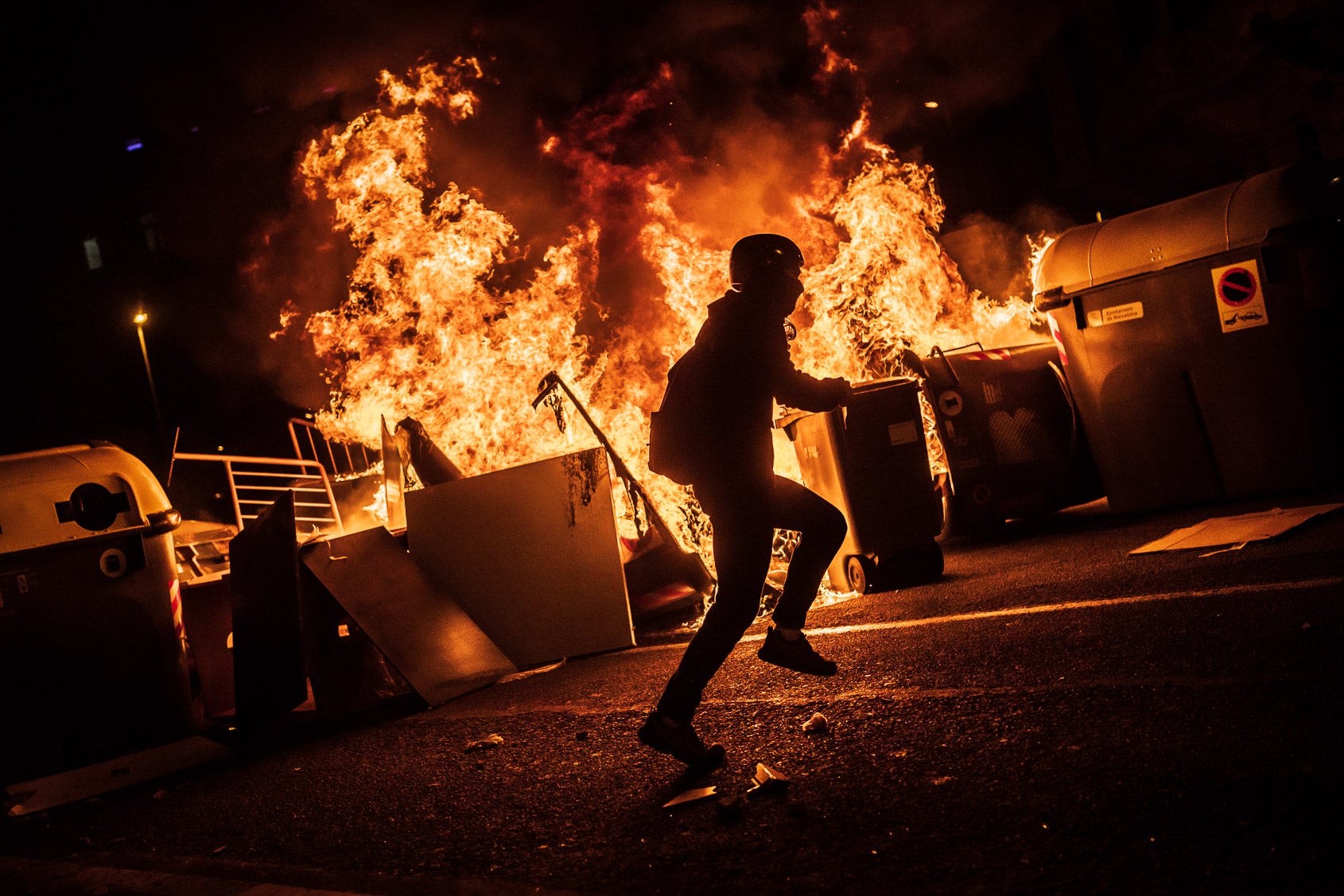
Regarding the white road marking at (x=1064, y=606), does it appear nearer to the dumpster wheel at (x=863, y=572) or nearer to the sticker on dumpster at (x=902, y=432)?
the dumpster wheel at (x=863, y=572)

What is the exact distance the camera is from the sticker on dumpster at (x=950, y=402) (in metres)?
9.05

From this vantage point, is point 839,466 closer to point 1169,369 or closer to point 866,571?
point 866,571

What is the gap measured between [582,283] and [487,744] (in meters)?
6.16

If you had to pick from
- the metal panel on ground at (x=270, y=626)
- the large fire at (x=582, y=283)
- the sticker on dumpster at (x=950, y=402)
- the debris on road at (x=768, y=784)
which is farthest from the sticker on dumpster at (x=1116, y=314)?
the metal panel on ground at (x=270, y=626)

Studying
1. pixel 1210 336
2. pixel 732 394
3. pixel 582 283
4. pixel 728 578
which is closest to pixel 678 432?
pixel 732 394

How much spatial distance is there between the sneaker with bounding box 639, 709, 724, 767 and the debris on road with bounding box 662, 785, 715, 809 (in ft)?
0.50

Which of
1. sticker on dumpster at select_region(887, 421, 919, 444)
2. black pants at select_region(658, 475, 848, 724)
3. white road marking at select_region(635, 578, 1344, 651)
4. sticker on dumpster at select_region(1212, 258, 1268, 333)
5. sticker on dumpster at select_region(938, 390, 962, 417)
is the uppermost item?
sticker on dumpster at select_region(1212, 258, 1268, 333)

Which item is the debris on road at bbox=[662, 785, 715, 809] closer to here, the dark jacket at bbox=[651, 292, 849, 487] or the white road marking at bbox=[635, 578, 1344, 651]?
the dark jacket at bbox=[651, 292, 849, 487]

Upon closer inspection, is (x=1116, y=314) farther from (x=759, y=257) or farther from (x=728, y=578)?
(x=728, y=578)

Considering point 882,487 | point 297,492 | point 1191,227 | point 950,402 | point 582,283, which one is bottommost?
point 882,487

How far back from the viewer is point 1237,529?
249 inches

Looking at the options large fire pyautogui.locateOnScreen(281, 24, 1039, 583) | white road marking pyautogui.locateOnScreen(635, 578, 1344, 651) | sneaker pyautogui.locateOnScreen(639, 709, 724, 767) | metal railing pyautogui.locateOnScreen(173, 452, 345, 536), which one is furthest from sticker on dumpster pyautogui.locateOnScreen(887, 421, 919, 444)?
sneaker pyautogui.locateOnScreen(639, 709, 724, 767)

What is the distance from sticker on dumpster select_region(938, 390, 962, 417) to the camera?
905 cm

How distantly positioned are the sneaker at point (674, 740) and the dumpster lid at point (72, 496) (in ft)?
14.8
